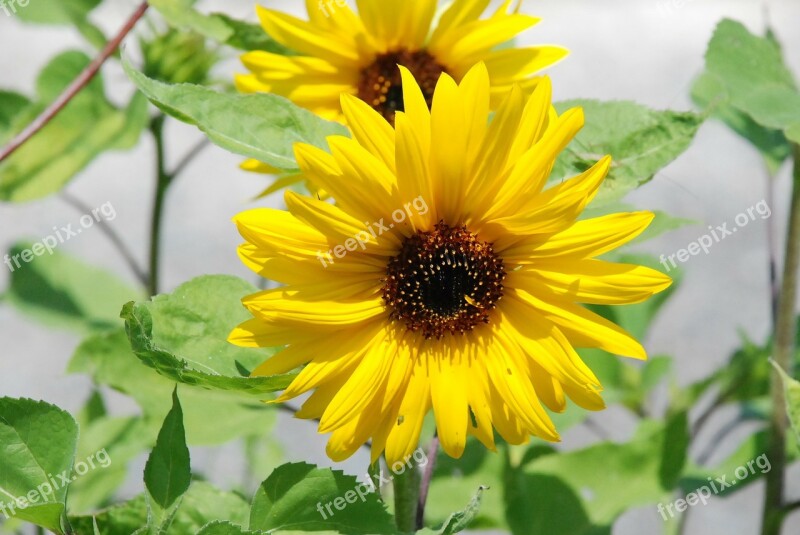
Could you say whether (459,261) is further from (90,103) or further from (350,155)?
(90,103)

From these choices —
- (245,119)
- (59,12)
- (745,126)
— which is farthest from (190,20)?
(745,126)

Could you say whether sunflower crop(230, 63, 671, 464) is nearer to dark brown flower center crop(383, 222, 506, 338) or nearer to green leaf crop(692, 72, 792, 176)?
dark brown flower center crop(383, 222, 506, 338)

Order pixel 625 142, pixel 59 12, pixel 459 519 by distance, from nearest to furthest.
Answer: pixel 459 519 → pixel 625 142 → pixel 59 12

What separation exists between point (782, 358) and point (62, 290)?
694mm

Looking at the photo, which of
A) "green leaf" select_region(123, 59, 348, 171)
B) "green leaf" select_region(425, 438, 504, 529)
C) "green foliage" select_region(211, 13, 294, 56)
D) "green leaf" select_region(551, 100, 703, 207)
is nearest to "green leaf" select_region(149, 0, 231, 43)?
"green foliage" select_region(211, 13, 294, 56)

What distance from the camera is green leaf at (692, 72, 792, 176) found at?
796 mm

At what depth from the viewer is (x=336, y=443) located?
53 centimetres

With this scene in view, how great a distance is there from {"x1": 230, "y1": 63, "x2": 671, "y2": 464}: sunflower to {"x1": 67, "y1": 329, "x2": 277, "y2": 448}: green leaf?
6.8 inches

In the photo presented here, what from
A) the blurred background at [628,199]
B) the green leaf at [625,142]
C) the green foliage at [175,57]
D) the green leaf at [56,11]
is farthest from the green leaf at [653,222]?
the blurred background at [628,199]

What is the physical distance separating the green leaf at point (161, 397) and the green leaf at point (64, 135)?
183 mm

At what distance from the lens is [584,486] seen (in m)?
0.78

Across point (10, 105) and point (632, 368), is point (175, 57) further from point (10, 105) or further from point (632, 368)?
point (632, 368)

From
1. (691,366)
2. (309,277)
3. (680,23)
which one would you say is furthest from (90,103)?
(680,23)

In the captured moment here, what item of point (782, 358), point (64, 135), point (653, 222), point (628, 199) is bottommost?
point (628, 199)
